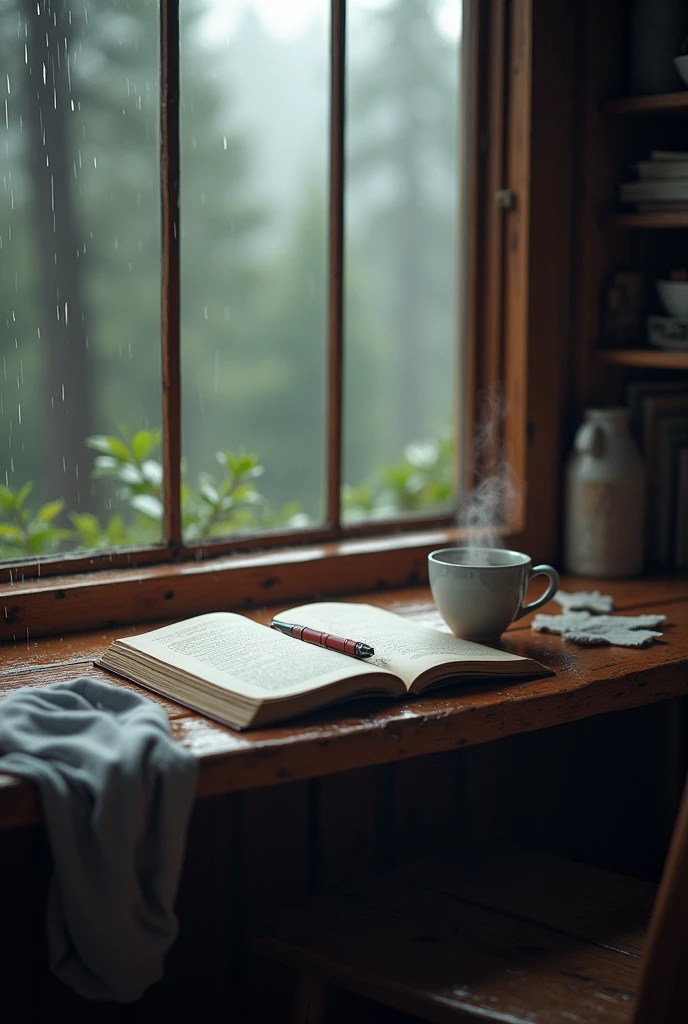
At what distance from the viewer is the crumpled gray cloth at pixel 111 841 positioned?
92 cm

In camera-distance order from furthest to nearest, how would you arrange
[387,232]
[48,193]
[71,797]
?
[387,232]
[48,193]
[71,797]

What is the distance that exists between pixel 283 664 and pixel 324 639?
0.33ft

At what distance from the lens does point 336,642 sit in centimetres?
119

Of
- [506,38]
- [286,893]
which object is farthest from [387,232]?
[286,893]

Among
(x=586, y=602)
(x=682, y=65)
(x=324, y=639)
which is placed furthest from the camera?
(x=682, y=65)

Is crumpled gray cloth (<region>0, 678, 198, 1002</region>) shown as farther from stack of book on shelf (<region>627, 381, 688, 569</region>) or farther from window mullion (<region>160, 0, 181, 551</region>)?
stack of book on shelf (<region>627, 381, 688, 569</region>)

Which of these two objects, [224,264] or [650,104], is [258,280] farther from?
[650,104]

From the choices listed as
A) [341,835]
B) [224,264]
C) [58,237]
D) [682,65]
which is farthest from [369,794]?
[224,264]

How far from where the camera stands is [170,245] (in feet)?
4.70

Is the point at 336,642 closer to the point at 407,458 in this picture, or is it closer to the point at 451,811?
the point at 451,811

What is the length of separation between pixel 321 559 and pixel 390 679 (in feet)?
1.60

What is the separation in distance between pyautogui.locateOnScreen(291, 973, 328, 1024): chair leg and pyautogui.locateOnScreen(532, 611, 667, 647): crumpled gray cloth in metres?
0.52

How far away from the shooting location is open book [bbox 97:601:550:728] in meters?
1.05

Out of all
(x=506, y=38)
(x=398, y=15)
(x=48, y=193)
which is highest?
(x=398, y=15)
